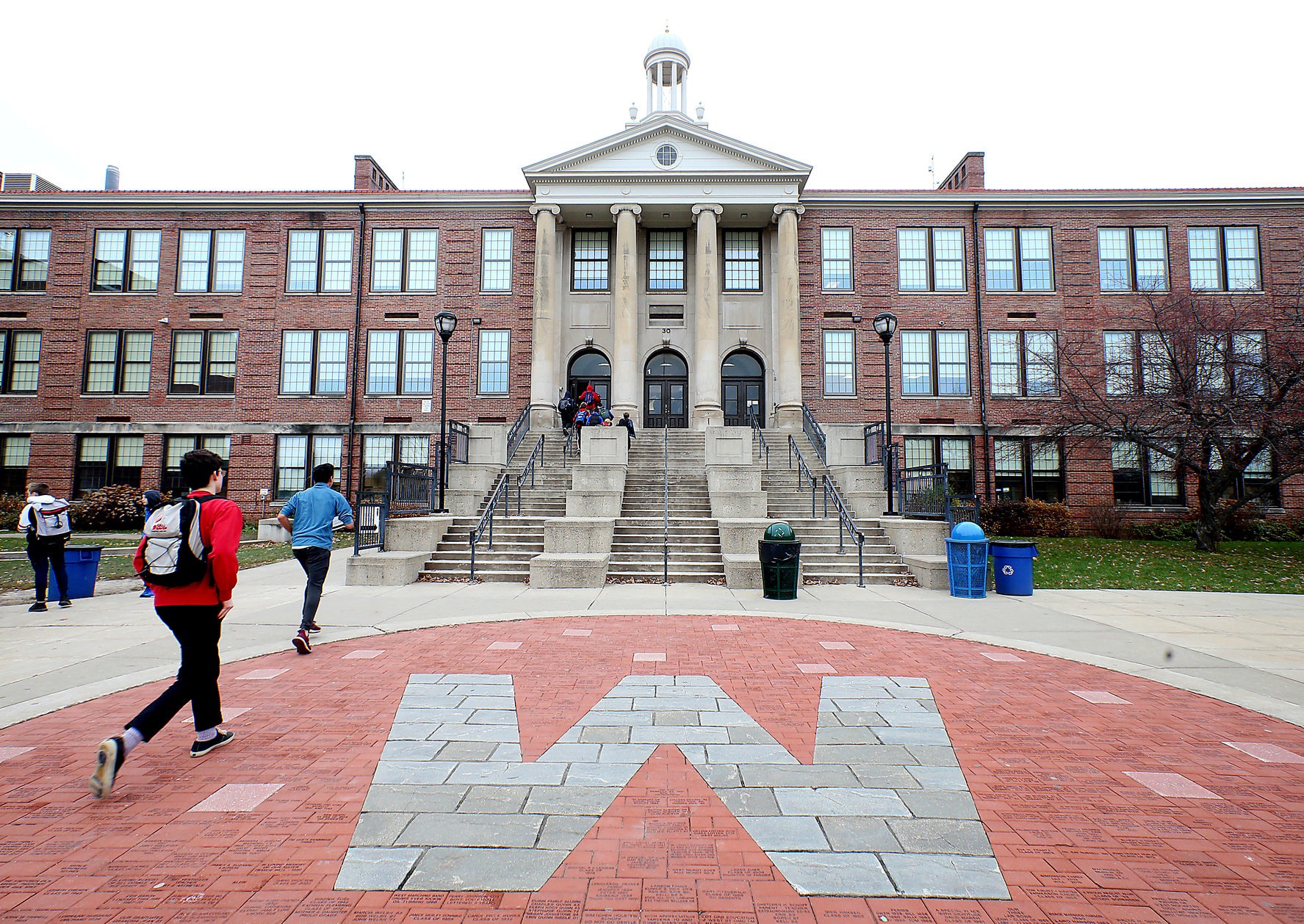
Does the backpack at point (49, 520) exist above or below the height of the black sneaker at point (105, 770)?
above

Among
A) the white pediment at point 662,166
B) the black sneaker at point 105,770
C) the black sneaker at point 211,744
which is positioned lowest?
the black sneaker at point 211,744

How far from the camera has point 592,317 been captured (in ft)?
88.5

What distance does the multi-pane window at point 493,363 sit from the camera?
86.1 feet

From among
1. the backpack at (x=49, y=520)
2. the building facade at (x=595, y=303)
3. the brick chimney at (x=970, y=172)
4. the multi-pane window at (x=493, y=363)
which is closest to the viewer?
the backpack at (x=49, y=520)

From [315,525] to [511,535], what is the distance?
22.1ft

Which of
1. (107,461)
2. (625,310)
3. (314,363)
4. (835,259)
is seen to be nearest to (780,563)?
(625,310)

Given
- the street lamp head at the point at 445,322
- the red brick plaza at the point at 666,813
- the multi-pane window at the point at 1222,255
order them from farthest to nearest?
the multi-pane window at the point at 1222,255
the street lamp head at the point at 445,322
the red brick plaza at the point at 666,813

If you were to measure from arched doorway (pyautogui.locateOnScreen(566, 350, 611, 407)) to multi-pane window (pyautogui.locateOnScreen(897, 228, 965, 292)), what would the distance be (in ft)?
41.4

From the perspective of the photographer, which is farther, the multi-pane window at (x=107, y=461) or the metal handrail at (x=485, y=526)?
the multi-pane window at (x=107, y=461)

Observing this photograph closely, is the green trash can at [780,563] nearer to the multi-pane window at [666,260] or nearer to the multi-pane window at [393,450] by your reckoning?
the multi-pane window at [666,260]

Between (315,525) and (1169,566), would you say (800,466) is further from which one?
(315,525)

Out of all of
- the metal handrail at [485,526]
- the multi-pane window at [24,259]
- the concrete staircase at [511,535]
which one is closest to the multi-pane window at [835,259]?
the concrete staircase at [511,535]

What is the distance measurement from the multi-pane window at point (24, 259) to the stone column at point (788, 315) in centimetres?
3056

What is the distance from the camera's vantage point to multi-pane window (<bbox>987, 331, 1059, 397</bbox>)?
83.5ft
